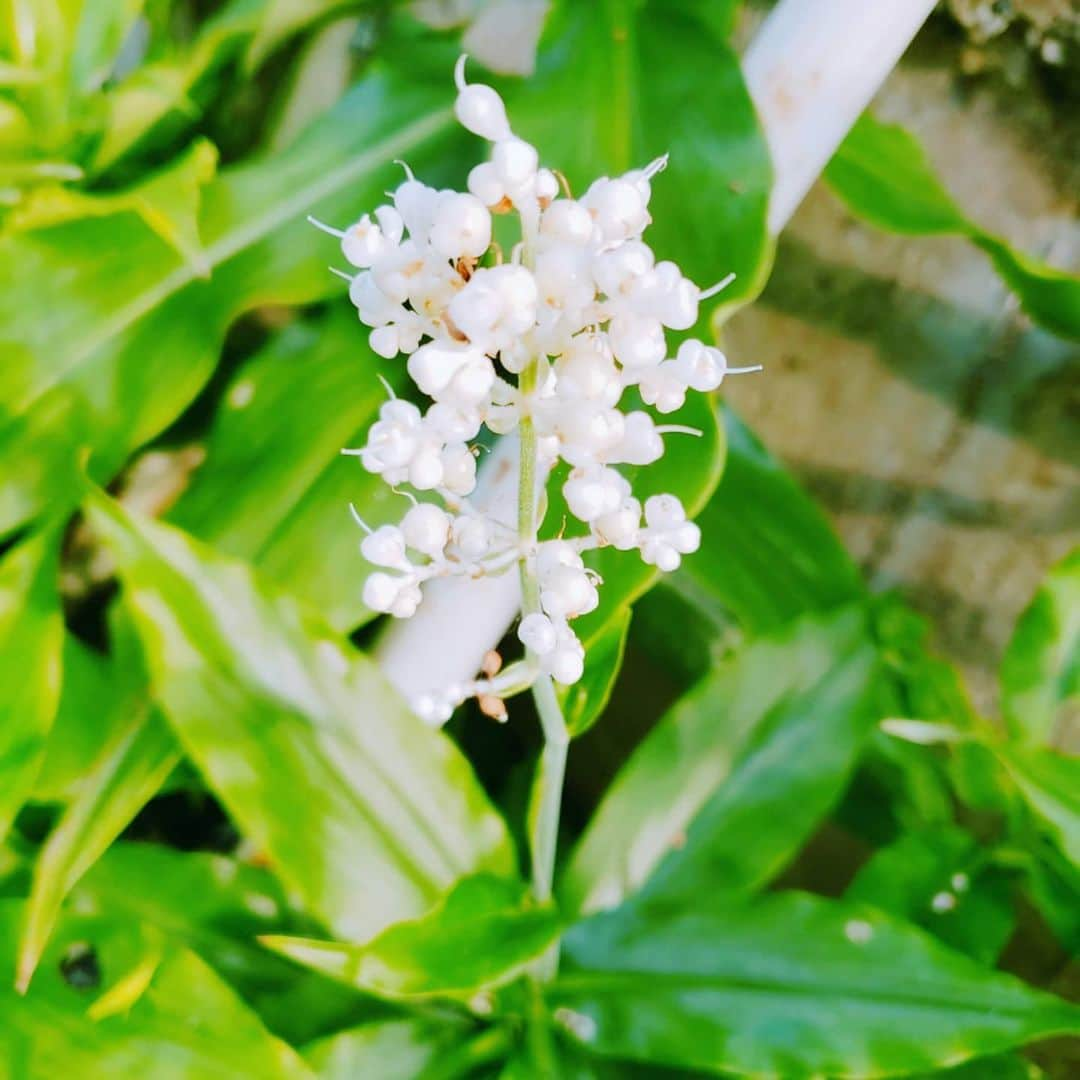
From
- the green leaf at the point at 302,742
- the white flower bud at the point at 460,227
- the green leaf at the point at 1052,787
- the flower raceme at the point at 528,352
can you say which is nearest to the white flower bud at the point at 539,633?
the flower raceme at the point at 528,352

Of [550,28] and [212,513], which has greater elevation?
[550,28]

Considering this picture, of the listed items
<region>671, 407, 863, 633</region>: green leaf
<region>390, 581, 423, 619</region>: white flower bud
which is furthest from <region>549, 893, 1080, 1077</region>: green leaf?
<region>390, 581, 423, 619</region>: white flower bud

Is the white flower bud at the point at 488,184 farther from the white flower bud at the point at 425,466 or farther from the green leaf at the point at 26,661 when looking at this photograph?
the green leaf at the point at 26,661

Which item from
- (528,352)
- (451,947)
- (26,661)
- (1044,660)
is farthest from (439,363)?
(1044,660)

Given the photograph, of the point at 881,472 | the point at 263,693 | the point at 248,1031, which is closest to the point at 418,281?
the point at 263,693

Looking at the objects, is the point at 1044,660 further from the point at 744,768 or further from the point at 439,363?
the point at 439,363

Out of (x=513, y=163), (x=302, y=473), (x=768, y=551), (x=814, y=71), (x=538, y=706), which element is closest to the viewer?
(x=513, y=163)

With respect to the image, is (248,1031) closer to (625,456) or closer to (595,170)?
(625,456)
